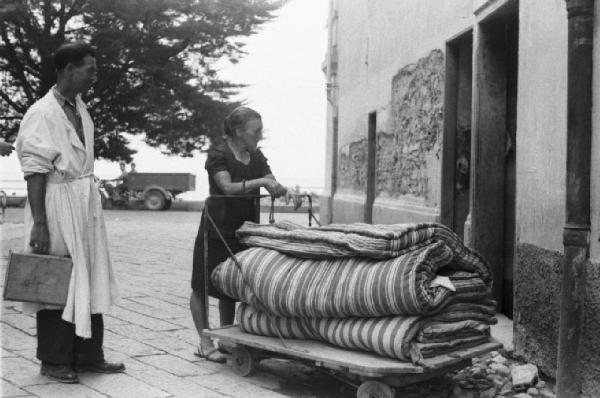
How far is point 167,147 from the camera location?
2491 centimetres

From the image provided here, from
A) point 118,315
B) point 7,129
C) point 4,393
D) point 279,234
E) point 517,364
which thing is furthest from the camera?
point 7,129

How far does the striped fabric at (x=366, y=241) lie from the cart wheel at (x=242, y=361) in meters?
0.59

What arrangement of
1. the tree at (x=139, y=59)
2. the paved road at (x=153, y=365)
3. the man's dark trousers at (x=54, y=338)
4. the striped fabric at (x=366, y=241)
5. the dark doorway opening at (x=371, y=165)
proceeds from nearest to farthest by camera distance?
the striped fabric at (x=366, y=241), the paved road at (x=153, y=365), the man's dark trousers at (x=54, y=338), the dark doorway opening at (x=371, y=165), the tree at (x=139, y=59)

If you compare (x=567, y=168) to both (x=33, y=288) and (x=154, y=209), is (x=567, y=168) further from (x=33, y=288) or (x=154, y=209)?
(x=154, y=209)

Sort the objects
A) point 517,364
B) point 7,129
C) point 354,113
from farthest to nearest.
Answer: point 7,129
point 354,113
point 517,364

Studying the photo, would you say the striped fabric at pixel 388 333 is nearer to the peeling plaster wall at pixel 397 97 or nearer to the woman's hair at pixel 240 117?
the woman's hair at pixel 240 117

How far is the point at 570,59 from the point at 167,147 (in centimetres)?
2143

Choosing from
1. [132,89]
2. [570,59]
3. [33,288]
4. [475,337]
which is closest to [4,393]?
[33,288]

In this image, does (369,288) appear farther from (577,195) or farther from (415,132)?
(415,132)

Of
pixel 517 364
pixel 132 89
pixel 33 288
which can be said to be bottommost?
pixel 517 364

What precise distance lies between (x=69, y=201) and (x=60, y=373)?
0.90m

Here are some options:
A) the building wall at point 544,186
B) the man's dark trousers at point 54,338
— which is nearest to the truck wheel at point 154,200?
the building wall at point 544,186

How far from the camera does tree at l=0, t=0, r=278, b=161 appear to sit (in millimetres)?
22562

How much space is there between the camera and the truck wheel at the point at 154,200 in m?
24.3
